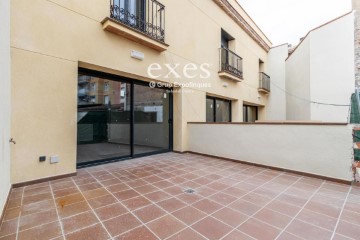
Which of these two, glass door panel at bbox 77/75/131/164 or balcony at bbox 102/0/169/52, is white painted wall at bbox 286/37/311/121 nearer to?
balcony at bbox 102/0/169/52

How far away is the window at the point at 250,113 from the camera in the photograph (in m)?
9.61

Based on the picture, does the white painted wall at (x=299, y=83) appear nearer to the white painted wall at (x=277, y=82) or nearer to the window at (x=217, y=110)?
the white painted wall at (x=277, y=82)

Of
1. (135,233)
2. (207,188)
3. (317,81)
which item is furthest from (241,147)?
(317,81)

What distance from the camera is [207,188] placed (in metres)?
2.65

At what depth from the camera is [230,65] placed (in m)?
7.36

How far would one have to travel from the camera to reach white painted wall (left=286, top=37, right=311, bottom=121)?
746 centimetres

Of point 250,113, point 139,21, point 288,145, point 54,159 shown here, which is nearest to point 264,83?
point 250,113

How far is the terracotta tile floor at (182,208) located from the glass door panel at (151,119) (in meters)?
1.71

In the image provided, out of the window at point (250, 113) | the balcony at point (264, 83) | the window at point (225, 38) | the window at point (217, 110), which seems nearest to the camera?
the window at point (217, 110)

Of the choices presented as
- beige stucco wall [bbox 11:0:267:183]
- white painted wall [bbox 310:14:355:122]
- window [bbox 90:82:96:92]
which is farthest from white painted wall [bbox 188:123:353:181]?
white painted wall [bbox 310:14:355:122]

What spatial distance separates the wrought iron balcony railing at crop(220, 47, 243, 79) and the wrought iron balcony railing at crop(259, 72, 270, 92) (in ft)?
8.18

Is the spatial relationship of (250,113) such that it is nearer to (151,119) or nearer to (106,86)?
(151,119)

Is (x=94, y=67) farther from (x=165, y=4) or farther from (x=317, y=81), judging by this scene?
(x=317, y=81)

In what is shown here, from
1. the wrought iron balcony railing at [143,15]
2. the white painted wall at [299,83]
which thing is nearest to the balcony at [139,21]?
the wrought iron balcony railing at [143,15]
